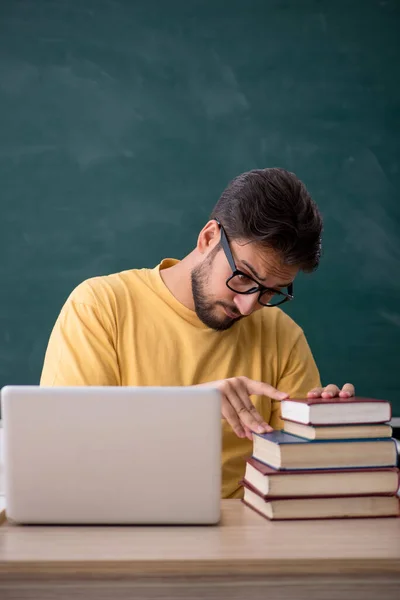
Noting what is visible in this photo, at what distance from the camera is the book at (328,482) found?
1045 millimetres

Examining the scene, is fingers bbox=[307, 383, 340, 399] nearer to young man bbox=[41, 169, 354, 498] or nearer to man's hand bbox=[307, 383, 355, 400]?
man's hand bbox=[307, 383, 355, 400]

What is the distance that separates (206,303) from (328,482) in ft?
→ 2.50

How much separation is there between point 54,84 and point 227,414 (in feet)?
6.52

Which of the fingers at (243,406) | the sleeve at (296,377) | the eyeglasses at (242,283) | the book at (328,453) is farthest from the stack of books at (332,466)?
the sleeve at (296,377)

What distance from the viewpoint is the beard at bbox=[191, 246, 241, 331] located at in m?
1.72

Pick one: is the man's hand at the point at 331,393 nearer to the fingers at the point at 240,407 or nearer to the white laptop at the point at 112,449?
the fingers at the point at 240,407

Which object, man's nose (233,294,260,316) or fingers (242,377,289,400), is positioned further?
man's nose (233,294,260,316)

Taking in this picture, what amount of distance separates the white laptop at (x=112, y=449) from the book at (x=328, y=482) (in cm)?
10

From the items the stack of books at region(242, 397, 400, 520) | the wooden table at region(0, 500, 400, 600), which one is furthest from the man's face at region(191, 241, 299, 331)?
the wooden table at region(0, 500, 400, 600)

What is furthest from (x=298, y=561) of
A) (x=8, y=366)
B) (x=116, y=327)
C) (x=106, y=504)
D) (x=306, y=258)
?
(x=8, y=366)

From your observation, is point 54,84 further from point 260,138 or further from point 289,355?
point 289,355

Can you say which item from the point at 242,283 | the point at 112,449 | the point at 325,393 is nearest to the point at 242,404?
the point at 325,393

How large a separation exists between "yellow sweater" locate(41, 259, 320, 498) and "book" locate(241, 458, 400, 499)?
67cm

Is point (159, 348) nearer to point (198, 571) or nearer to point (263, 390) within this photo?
point (263, 390)
